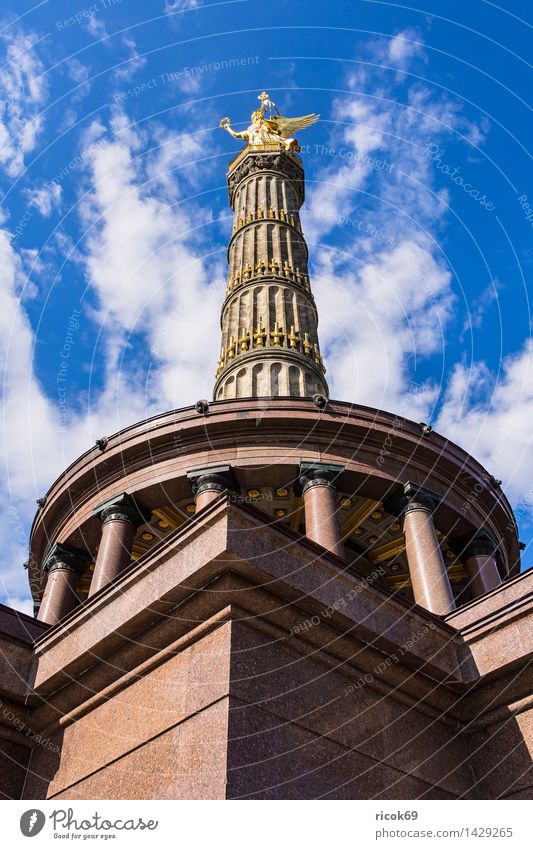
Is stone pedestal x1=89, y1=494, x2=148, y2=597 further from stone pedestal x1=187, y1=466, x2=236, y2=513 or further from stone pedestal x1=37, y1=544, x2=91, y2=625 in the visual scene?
stone pedestal x1=187, y1=466, x2=236, y2=513

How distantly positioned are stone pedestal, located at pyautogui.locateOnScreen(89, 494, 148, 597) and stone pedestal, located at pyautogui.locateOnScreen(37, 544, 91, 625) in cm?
66

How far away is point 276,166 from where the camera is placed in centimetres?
4288

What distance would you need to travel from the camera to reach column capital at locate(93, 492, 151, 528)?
20.1 m

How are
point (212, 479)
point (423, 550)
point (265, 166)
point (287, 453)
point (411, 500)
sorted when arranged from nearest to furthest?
point (423, 550), point (212, 479), point (411, 500), point (287, 453), point (265, 166)

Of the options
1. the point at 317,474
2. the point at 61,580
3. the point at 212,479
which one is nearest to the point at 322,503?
the point at 317,474

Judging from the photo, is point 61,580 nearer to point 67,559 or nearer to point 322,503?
point 67,559

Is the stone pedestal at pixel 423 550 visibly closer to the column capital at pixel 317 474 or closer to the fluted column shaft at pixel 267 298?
the column capital at pixel 317 474

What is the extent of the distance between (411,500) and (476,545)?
2.52 metres

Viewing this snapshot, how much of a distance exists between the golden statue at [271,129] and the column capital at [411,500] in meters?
30.1

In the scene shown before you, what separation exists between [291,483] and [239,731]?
11.9m

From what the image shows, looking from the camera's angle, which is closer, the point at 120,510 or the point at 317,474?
the point at 317,474

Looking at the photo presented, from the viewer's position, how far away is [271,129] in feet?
152

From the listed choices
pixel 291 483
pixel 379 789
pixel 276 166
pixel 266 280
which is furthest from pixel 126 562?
pixel 276 166
